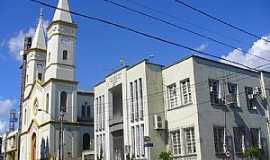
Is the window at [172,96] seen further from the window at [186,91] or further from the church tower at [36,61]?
the church tower at [36,61]

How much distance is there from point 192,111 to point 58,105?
28.8m

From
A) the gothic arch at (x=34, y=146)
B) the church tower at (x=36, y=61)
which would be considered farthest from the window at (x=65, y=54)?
the gothic arch at (x=34, y=146)

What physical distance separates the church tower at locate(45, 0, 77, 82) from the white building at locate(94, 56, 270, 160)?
2056cm

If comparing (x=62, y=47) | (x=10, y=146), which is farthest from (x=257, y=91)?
(x=10, y=146)

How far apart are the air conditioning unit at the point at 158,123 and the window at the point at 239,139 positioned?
19.3 feet

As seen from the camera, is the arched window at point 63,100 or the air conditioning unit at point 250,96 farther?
the arched window at point 63,100

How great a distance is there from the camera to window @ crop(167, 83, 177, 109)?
31.3 meters

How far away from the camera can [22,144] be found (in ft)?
208

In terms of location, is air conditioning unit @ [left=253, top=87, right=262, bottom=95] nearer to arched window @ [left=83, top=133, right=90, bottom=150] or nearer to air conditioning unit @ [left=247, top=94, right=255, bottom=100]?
air conditioning unit @ [left=247, top=94, right=255, bottom=100]

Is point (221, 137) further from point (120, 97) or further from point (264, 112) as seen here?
point (120, 97)

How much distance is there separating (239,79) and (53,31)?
31.8 m

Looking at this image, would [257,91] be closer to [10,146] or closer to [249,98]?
[249,98]

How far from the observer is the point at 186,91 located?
3017 centimetres

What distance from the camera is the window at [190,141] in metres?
28.6
